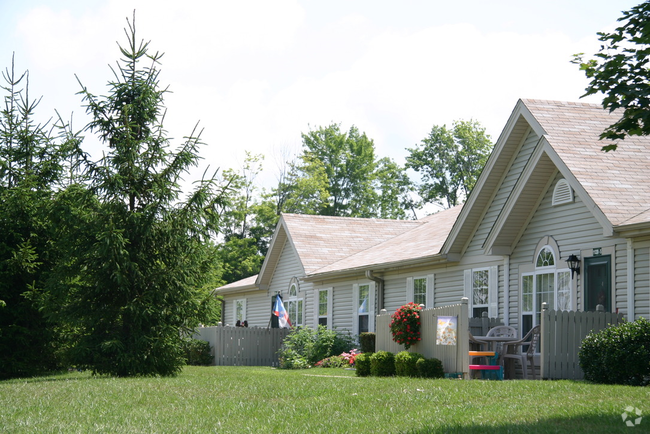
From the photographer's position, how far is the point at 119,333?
16.4 metres

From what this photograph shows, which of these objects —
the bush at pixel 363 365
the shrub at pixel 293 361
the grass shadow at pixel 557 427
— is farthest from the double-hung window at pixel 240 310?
A: the grass shadow at pixel 557 427

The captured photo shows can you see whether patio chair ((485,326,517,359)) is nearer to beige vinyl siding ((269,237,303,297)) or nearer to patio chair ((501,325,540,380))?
patio chair ((501,325,540,380))

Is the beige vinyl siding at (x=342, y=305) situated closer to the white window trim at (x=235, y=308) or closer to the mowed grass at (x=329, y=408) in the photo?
the white window trim at (x=235, y=308)

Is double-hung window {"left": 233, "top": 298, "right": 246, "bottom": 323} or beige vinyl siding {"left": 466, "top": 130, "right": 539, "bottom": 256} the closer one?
beige vinyl siding {"left": 466, "top": 130, "right": 539, "bottom": 256}

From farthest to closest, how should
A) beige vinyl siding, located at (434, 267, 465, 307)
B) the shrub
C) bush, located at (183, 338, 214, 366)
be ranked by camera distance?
1. bush, located at (183, 338, 214, 366)
2. the shrub
3. beige vinyl siding, located at (434, 267, 465, 307)

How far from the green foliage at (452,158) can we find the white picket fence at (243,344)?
3016 cm

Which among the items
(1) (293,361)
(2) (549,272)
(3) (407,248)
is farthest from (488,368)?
(1) (293,361)

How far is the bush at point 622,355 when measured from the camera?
11266 mm

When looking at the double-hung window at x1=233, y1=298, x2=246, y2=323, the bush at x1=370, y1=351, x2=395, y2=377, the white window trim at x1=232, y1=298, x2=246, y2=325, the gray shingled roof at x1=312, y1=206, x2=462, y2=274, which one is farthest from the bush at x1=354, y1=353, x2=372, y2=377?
the white window trim at x1=232, y1=298, x2=246, y2=325

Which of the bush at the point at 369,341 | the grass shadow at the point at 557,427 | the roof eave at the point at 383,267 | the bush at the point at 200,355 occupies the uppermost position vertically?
the roof eave at the point at 383,267

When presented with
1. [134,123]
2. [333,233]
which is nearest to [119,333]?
[134,123]

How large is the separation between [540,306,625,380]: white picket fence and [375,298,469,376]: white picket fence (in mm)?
1446

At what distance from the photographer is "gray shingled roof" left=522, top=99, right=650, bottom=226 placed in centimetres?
1345

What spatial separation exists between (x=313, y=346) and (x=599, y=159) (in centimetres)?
1137
